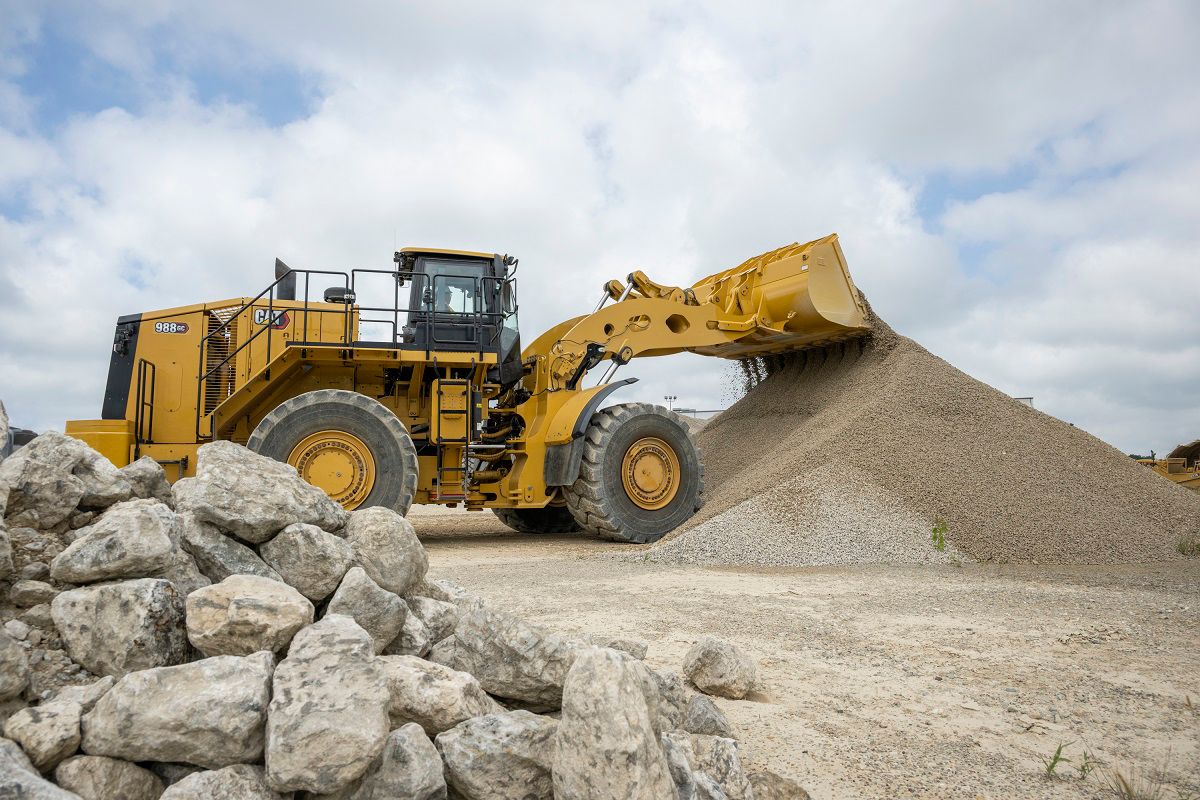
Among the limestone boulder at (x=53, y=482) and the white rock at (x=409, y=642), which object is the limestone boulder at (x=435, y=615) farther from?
the limestone boulder at (x=53, y=482)

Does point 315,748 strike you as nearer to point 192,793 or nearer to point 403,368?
point 192,793

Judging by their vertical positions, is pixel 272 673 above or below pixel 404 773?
above

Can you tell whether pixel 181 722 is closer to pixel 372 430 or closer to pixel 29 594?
pixel 29 594

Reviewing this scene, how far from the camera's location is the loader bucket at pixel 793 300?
452 inches

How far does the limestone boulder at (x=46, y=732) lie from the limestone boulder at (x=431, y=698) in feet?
2.96

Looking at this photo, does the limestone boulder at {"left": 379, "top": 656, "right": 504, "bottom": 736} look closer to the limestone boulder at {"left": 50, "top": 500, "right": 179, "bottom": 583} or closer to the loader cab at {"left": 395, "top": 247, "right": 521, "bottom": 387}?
the limestone boulder at {"left": 50, "top": 500, "right": 179, "bottom": 583}

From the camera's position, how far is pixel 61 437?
11.4 ft

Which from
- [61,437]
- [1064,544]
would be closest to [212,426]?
[61,437]

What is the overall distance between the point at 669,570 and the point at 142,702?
6.16 m

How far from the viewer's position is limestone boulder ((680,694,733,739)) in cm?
322

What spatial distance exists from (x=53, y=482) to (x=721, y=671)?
2.97m

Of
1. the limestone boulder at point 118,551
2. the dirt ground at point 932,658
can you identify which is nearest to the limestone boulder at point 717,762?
the dirt ground at point 932,658

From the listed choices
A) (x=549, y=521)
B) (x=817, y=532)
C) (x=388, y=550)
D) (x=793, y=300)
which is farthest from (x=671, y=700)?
(x=549, y=521)

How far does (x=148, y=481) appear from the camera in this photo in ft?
12.9
